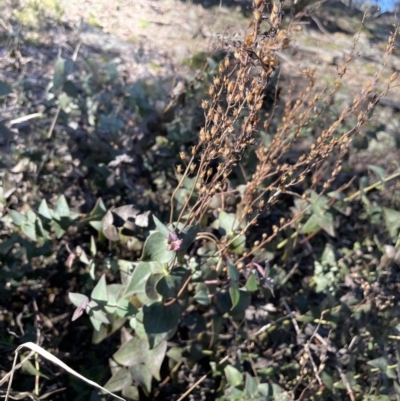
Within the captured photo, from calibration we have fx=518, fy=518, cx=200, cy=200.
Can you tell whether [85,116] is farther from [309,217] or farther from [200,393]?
[200,393]

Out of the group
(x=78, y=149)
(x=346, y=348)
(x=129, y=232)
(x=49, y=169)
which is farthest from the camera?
(x=49, y=169)

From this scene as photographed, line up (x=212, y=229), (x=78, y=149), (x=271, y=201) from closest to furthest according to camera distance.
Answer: (x=271, y=201) < (x=212, y=229) < (x=78, y=149)

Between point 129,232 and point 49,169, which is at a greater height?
point 129,232

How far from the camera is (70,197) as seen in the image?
240 centimetres

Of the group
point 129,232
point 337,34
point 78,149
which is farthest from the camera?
point 337,34

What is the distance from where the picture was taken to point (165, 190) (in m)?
2.44

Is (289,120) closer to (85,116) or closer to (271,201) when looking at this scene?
(271,201)

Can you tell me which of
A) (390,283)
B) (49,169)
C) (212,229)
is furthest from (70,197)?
(390,283)

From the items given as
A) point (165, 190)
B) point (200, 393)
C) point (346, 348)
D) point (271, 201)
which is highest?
point (271, 201)

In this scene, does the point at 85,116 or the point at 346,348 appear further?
the point at 85,116

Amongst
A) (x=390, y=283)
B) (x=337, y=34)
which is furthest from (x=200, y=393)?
(x=337, y=34)

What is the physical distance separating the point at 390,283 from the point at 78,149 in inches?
60.3

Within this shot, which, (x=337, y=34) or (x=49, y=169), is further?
(x=337, y=34)

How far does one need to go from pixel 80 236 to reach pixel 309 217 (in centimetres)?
95
